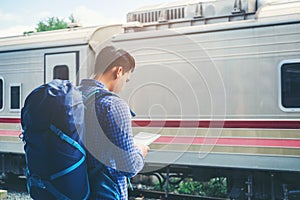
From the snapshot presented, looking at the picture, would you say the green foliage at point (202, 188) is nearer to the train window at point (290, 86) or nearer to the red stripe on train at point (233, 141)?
the red stripe on train at point (233, 141)

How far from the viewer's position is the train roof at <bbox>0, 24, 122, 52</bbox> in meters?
9.54

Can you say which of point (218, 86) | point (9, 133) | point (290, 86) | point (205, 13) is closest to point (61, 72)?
point (9, 133)

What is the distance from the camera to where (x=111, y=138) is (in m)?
2.96

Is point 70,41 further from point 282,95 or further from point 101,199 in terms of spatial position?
point 101,199

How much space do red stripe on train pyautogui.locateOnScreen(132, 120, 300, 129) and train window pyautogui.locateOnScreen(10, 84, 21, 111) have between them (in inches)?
124

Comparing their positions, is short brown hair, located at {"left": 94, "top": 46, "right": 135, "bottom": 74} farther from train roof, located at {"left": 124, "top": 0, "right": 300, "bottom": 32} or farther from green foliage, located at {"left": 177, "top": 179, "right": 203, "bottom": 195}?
green foliage, located at {"left": 177, "top": 179, "right": 203, "bottom": 195}

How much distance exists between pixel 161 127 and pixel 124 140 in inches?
214

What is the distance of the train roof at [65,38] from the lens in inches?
376

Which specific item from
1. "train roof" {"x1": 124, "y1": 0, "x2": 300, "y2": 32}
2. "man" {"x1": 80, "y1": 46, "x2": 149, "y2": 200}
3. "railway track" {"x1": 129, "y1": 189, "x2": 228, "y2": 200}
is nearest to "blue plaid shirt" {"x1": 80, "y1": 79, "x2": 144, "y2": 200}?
"man" {"x1": 80, "y1": 46, "x2": 149, "y2": 200}

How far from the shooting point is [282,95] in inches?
287

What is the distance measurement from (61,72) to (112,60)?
6505 mm

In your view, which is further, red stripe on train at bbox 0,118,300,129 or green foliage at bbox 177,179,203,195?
green foliage at bbox 177,179,203,195

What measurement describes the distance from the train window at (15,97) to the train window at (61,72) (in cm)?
126

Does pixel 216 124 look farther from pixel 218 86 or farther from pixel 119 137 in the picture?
pixel 119 137
